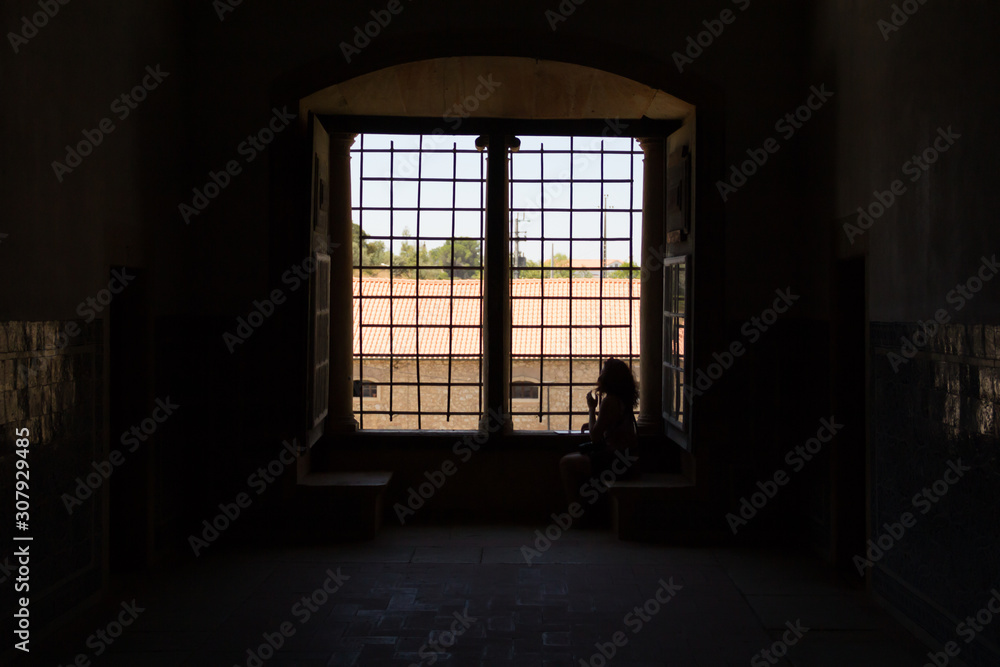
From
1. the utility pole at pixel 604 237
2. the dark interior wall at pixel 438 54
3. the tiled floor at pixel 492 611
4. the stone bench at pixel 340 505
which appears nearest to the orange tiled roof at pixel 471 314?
the utility pole at pixel 604 237

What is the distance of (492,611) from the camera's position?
4324mm

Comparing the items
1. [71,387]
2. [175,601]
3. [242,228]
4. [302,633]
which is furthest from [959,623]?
[242,228]

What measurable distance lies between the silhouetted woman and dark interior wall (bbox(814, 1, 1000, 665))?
1811mm

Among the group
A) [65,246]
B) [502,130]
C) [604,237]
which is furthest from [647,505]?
[65,246]

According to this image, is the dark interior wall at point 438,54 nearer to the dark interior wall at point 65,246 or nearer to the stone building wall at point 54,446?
the dark interior wall at point 65,246

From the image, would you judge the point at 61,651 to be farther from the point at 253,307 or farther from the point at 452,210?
the point at 452,210

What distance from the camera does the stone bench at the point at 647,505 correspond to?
18.6 ft

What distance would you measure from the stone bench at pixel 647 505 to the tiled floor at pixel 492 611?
0.14 metres

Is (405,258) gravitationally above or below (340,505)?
above

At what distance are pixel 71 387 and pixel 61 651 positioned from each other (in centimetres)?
118

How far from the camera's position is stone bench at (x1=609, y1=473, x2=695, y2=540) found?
18.6 feet

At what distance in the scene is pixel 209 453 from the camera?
18.3ft

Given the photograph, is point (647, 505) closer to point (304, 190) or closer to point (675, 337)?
point (675, 337)

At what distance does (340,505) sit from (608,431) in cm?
189
